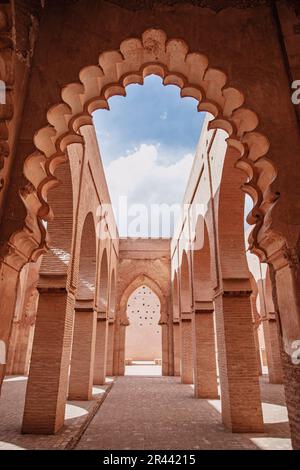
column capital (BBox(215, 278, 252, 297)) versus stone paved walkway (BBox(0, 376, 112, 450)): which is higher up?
column capital (BBox(215, 278, 252, 297))

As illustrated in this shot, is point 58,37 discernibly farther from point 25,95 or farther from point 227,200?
point 227,200

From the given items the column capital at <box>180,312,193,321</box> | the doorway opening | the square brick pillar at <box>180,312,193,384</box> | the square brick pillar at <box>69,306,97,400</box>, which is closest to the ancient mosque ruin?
the square brick pillar at <box>69,306,97,400</box>

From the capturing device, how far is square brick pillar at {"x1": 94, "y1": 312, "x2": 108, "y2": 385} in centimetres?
1312

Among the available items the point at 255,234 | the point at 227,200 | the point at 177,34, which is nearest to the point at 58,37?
the point at 177,34

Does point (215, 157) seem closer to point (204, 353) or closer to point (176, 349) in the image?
point (204, 353)

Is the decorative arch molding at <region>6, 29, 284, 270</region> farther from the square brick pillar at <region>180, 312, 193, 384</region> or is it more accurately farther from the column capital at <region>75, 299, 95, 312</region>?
the square brick pillar at <region>180, 312, 193, 384</region>

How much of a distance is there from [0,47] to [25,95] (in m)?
0.59

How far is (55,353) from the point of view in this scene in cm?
661

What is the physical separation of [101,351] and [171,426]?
23.8 feet

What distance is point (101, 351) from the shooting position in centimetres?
1348

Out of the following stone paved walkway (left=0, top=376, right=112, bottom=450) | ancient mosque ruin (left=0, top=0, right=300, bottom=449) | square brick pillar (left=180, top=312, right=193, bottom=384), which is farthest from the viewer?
square brick pillar (left=180, top=312, right=193, bottom=384)

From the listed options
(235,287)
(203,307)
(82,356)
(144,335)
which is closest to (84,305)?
(82,356)

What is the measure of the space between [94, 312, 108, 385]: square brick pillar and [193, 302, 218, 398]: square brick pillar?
14.9ft

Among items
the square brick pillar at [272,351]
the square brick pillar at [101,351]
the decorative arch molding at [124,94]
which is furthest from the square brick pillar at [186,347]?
the decorative arch molding at [124,94]
